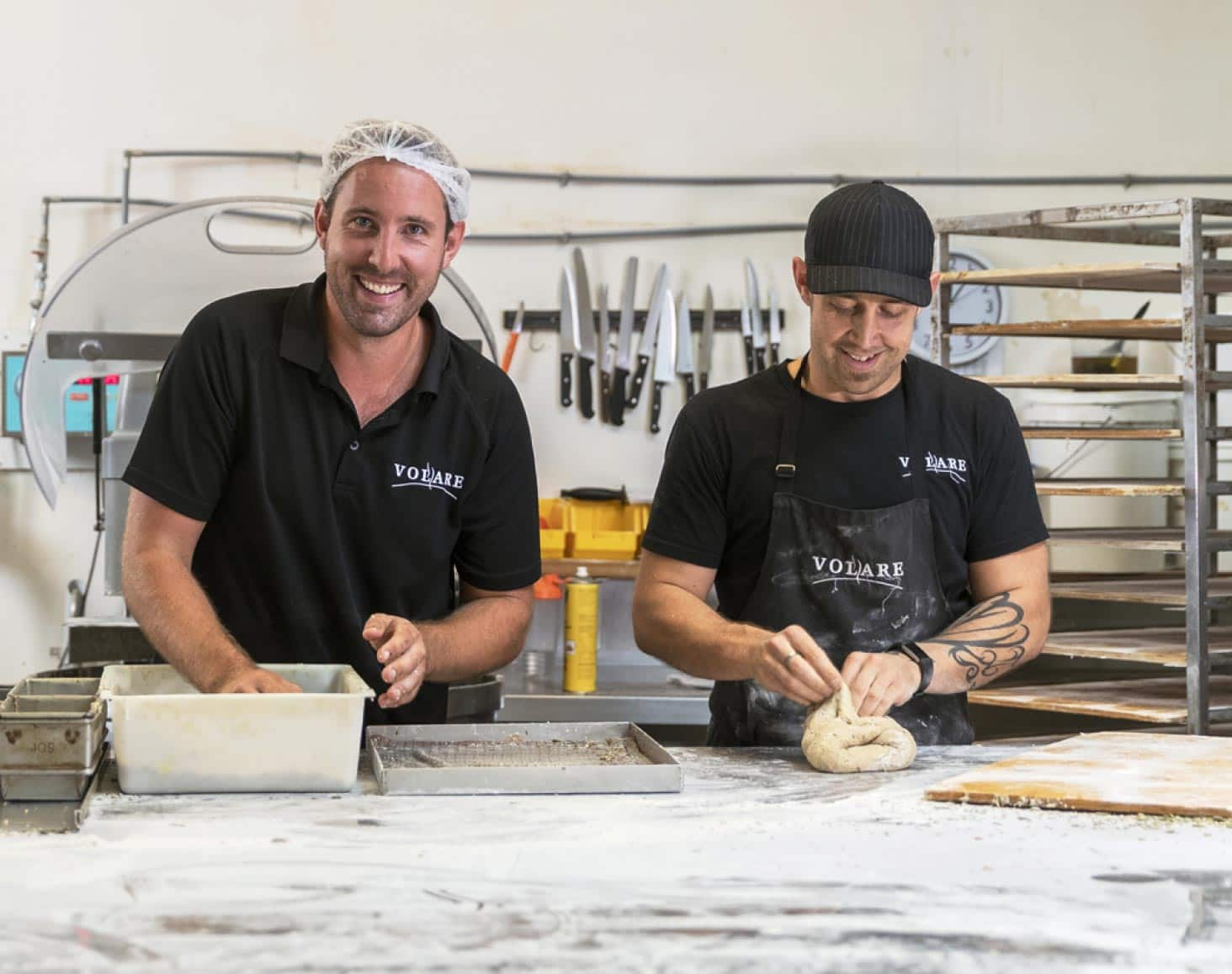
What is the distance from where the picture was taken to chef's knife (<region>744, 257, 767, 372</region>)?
4082mm

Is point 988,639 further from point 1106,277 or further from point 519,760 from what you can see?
point 1106,277

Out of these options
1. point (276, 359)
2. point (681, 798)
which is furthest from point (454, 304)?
point (681, 798)

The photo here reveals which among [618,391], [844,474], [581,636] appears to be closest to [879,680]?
A: [844,474]

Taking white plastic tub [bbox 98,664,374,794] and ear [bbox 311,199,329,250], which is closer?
white plastic tub [bbox 98,664,374,794]

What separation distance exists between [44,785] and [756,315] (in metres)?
2.87

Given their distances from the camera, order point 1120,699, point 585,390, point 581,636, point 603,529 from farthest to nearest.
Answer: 1. point 585,390
2. point 603,529
3. point 581,636
4. point 1120,699

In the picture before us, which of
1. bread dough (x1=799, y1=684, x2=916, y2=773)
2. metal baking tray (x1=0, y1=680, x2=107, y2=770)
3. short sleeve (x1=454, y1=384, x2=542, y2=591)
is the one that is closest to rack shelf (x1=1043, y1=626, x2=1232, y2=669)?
bread dough (x1=799, y1=684, x2=916, y2=773)

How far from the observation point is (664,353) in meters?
4.11

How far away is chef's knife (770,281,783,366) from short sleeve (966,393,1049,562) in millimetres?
1896

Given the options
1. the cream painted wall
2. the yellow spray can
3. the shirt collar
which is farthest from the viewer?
the cream painted wall

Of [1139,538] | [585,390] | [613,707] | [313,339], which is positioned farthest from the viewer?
[585,390]

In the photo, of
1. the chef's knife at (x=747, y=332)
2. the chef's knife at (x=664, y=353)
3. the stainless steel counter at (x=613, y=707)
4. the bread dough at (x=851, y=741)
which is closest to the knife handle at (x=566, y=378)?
the chef's knife at (x=664, y=353)

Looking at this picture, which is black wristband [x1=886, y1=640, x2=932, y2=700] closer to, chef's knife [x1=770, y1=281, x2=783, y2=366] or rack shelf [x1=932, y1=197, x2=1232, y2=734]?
rack shelf [x1=932, y1=197, x2=1232, y2=734]

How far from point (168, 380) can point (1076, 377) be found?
203 cm
